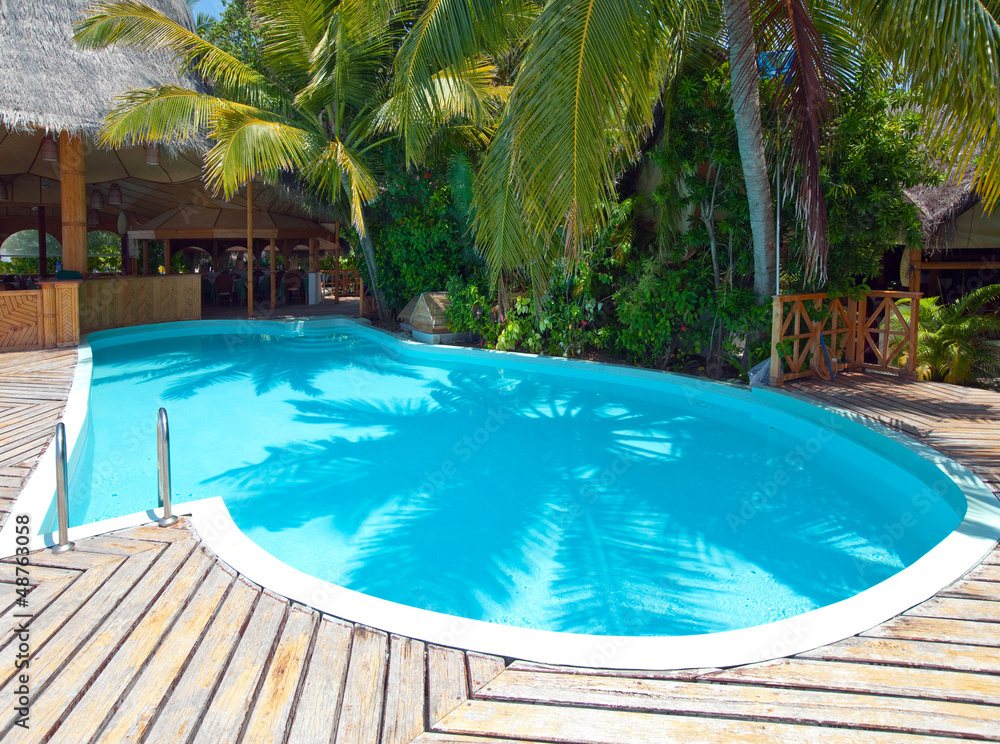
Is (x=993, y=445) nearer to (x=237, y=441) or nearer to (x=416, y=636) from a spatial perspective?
(x=416, y=636)

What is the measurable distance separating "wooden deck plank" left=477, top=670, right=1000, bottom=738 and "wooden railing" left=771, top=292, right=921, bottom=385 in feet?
17.6

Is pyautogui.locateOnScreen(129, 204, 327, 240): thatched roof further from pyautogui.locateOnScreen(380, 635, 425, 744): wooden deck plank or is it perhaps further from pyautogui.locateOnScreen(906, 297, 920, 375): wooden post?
pyautogui.locateOnScreen(380, 635, 425, 744): wooden deck plank

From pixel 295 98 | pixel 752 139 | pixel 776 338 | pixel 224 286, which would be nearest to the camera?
pixel 752 139

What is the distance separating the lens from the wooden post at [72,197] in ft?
33.7

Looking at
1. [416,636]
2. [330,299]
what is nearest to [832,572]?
[416,636]


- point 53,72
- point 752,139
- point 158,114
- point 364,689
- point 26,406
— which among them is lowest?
point 364,689

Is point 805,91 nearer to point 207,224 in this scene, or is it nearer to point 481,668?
point 481,668

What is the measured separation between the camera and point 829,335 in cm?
767

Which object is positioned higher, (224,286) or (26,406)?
(224,286)

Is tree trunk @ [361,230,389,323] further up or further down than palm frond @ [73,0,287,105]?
further down

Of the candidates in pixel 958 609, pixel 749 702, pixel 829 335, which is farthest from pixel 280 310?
pixel 749 702

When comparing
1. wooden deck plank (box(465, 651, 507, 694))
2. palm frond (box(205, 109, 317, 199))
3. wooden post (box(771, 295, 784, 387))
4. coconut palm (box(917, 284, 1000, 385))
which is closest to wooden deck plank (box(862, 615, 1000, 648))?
wooden deck plank (box(465, 651, 507, 694))

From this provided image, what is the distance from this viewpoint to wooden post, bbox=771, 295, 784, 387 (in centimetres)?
695

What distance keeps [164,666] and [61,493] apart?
1.13 metres
